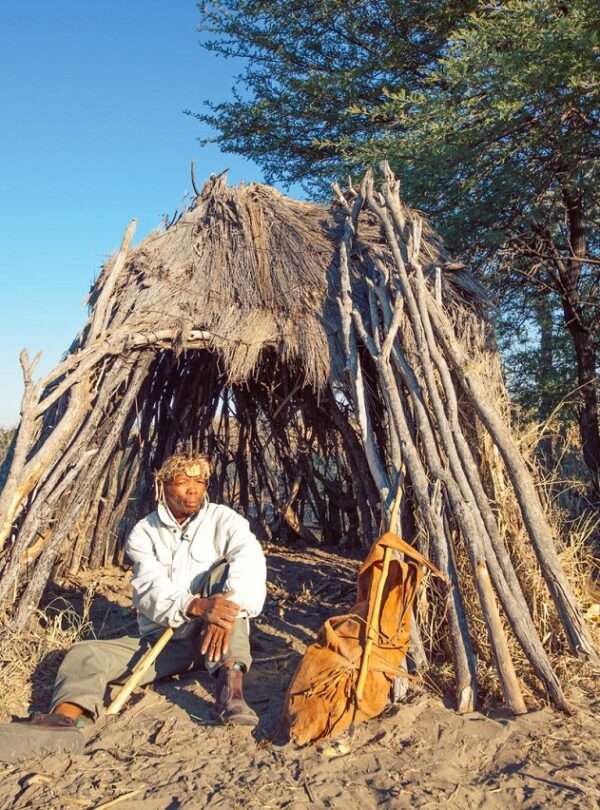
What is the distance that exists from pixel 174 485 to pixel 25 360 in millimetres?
1016

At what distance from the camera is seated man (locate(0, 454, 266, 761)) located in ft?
10.5

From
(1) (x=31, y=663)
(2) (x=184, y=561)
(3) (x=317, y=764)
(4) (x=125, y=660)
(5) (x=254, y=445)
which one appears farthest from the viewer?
(5) (x=254, y=445)

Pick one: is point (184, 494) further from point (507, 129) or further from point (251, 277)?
point (507, 129)

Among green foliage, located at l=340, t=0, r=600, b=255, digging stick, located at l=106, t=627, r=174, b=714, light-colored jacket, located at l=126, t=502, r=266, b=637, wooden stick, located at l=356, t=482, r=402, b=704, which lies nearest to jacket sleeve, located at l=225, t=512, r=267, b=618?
light-colored jacket, located at l=126, t=502, r=266, b=637

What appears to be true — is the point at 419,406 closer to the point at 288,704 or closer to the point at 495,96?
the point at 288,704

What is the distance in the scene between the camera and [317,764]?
285 cm

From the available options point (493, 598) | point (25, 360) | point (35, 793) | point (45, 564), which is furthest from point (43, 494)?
point (493, 598)

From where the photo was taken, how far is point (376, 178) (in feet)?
22.5

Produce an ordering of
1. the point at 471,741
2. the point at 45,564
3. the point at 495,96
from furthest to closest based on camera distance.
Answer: the point at 495,96
the point at 45,564
the point at 471,741

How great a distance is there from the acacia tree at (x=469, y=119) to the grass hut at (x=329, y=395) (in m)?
1.29

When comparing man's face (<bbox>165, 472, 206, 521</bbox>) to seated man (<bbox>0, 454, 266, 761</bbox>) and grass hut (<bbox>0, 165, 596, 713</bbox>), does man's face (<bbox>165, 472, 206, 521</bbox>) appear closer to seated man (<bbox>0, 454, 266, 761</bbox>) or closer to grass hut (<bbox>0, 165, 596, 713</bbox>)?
seated man (<bbox>0, 454, 266, 761</bbox>)

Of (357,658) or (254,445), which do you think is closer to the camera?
(357,658)

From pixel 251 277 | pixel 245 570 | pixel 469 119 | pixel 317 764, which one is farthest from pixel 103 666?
pixel 469 119

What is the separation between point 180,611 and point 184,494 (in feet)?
1.89
